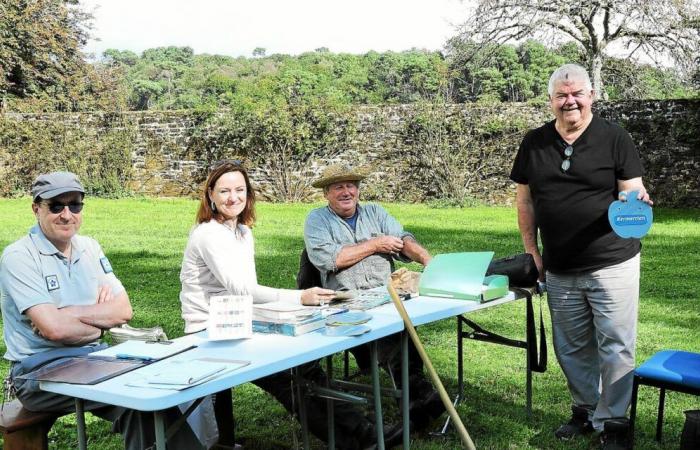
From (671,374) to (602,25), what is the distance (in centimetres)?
1778

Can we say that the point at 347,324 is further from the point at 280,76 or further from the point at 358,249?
the point at 280,76

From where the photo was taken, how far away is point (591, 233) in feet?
12.3

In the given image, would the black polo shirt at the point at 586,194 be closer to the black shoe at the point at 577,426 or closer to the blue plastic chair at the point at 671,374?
the blue plastic chair at the point at 671,374

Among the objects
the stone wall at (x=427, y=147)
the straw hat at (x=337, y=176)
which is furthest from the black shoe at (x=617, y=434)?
the stone wall at (x=427, y=147)

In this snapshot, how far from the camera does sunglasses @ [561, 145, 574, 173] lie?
3779 millimetres

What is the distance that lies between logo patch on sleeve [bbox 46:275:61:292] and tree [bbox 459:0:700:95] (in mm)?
17942

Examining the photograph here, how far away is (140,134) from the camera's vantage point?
16828 mm

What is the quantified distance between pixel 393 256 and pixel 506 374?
1284mm

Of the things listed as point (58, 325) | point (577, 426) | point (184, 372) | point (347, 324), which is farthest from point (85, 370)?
point (577, 426)

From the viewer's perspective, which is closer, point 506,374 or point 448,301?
point 448,301

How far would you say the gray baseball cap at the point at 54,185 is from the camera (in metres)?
3.14

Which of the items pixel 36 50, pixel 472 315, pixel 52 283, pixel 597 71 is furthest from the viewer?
pixel 36 50

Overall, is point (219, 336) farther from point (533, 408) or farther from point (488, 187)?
point (488, 187)

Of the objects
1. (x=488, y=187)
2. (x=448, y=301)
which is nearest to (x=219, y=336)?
(x=448, y=301)
